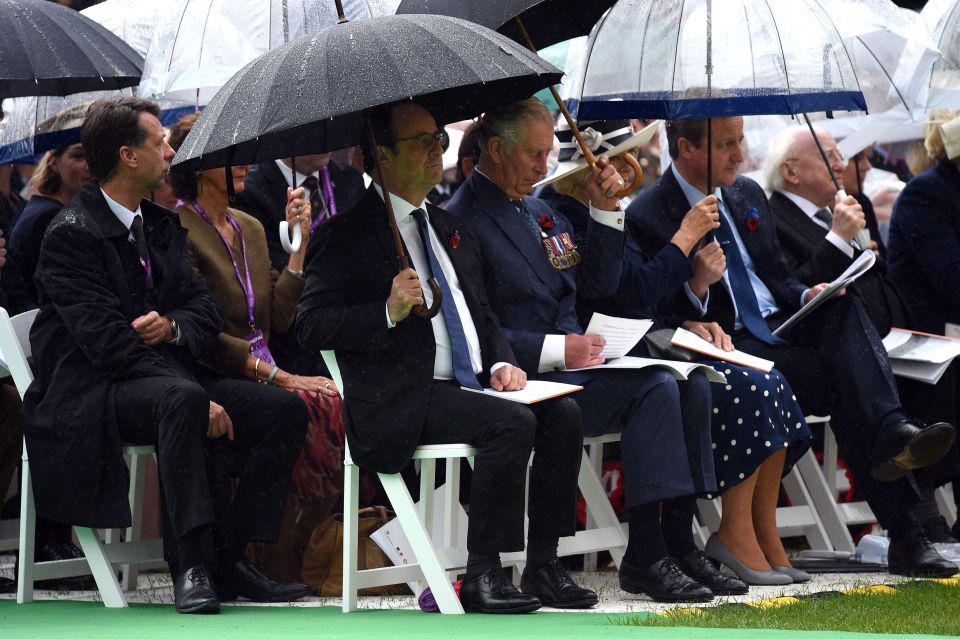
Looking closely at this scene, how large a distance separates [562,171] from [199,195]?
5.18 ft

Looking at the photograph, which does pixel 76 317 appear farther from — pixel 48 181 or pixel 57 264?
pixel 48 181

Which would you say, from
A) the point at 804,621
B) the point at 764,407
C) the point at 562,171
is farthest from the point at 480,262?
the point at 804,621

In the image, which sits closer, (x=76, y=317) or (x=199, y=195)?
(x=76, y=317)

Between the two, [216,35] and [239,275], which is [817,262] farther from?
[216,35]

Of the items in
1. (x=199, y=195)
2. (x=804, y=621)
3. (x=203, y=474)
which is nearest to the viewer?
(x=804, y=621)

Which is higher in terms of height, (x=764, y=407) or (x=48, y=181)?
(x=48, y=181)

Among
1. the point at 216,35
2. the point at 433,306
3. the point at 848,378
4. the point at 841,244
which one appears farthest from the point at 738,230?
the point at 216,35

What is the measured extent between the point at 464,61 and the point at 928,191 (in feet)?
12.1

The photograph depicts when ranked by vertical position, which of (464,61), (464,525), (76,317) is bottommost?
(464,525)

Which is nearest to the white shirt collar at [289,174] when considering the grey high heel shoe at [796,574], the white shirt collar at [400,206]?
the white shirt collar at [400,206]

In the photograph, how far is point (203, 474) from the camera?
241 inches

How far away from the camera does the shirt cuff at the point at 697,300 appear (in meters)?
7.32

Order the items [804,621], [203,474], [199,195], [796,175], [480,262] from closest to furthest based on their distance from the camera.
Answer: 1. [804,621]
2. [203,474]
3. [480,262]
4. [199,195]
5. [796,175]

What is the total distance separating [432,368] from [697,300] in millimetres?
1714
